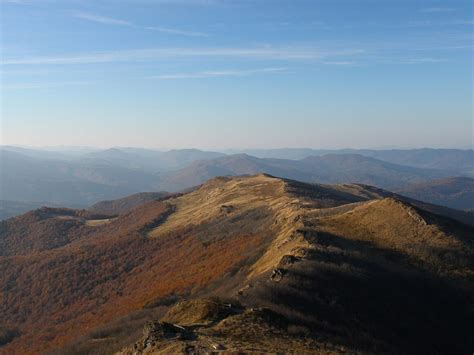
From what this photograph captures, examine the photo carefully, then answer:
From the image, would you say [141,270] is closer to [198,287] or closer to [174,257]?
[174,257]

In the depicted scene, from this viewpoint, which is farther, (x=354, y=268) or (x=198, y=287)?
(x=198, y=287)

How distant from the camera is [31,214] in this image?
556ft

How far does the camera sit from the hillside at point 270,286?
23273mm

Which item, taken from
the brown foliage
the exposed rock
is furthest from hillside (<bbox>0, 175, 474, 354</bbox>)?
the brown foliage

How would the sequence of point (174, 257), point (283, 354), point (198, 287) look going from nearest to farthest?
point (283, 354) < point (198, 287) < point (174, 257)

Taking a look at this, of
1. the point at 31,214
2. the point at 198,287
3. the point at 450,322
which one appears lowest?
the point at 31,214

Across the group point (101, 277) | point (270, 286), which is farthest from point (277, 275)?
point (101, 277)

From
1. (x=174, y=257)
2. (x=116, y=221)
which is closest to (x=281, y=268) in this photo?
(x=174, y=257)

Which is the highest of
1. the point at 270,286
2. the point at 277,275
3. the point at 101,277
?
the point at 277,275

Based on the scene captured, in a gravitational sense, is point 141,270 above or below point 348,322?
below

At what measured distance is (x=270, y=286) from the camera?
29.4 meters

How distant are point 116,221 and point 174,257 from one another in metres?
74.5

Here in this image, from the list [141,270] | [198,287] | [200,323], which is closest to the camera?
[200,323]

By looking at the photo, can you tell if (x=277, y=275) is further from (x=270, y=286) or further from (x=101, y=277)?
(x=101, y=277)
